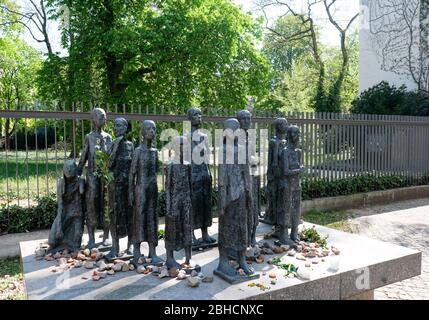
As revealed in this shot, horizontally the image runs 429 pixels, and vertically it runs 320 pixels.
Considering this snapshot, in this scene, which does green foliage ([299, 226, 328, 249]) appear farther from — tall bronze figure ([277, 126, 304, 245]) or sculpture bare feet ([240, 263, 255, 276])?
sculpture bare feet ([240, 263, 255, 276])

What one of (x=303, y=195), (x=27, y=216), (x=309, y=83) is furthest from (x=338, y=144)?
(x=309, y=83)

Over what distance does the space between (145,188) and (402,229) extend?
268 inches

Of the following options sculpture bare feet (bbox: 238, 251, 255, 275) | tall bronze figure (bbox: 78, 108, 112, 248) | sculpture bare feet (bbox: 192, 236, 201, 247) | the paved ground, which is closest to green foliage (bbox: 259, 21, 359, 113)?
the paved ground

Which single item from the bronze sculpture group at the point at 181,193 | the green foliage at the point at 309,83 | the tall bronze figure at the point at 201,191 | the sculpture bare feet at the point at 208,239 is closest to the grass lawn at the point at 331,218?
the bronze sculpture group at the point at 181,193

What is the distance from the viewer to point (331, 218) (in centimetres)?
993

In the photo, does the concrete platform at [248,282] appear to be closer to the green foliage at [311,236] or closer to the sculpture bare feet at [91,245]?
the green foliage at [311,236]

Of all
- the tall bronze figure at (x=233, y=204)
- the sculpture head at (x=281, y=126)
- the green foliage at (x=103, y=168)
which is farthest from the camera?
the sculpture head at (x=281, y=126)

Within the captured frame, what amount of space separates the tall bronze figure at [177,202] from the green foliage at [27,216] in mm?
4081

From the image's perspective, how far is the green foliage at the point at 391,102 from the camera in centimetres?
1628

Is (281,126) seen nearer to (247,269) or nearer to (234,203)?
(234,203)

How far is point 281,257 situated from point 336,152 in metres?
A: 7.25

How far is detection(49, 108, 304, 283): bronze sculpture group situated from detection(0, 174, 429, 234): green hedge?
0.58 meters
